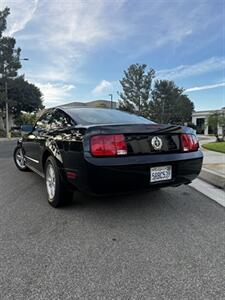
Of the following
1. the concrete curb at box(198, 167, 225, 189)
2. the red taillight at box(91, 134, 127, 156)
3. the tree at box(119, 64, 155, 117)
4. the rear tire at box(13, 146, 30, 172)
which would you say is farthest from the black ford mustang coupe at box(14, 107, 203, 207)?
the tree at box(119, 64, 155, 117)

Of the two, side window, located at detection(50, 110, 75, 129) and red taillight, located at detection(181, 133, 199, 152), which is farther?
side window, located at detection(50, 110, 75, 129)

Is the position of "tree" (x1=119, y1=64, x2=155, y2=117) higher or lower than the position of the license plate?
higher

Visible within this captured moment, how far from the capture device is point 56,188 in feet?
11.3

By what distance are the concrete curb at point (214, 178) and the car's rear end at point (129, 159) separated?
2102 millimetres

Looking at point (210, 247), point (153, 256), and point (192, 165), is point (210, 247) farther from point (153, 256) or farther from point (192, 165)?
point (192, 165)

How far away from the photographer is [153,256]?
7.68ft

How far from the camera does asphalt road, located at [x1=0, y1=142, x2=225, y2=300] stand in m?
1.88

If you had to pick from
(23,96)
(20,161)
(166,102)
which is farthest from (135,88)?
(20,161)

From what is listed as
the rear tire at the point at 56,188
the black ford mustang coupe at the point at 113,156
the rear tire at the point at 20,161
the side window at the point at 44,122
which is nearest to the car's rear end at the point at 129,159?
the black ford mustang coupe at the point at 113,156

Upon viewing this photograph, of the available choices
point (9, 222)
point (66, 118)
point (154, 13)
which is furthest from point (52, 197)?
point (154, 13)

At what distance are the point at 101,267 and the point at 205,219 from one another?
5.61 feet

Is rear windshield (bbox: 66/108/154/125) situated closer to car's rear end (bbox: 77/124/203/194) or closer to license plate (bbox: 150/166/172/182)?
car's rear end (bbox: 77/124/203/194)

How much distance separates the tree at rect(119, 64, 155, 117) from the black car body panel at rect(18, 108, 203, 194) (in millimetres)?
55423

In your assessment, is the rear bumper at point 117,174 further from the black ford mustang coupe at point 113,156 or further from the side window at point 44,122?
the side window at point 44,122
